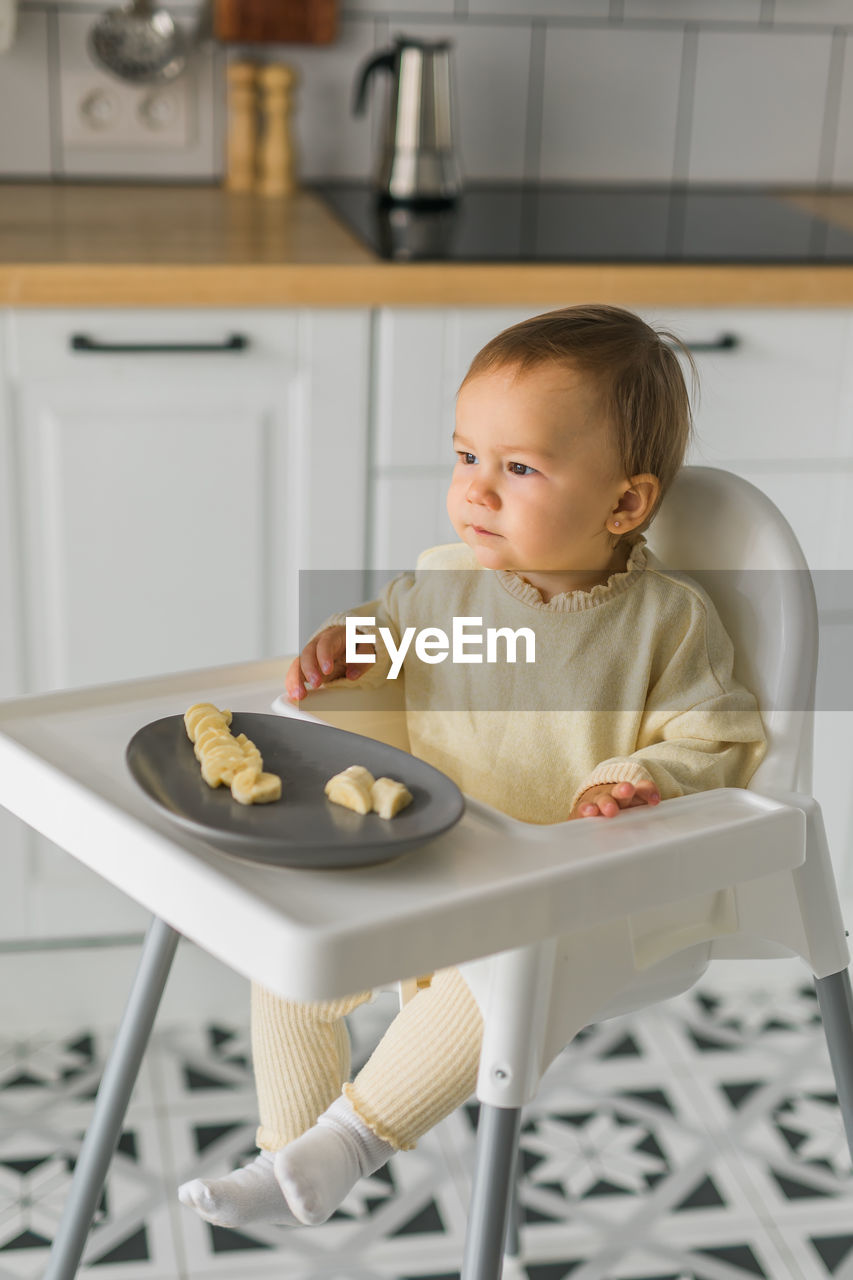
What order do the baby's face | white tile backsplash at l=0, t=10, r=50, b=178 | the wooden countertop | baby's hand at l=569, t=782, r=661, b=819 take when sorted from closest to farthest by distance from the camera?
1. baby's hand at l=569, t=782, r=661, b=819
2. the baby's face
3. the wooden countertop
4. white tile backsplash at l=0, t=10, r=50, b=178

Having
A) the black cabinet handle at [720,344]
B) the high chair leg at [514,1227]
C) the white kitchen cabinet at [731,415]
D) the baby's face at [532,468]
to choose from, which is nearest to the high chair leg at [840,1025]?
the baby's face at [532,468]

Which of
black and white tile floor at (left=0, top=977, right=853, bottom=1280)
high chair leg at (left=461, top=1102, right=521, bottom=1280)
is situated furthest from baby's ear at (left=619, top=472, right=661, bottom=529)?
black and white tile floor at (left=0, top=977, right=853, bottom=1280)

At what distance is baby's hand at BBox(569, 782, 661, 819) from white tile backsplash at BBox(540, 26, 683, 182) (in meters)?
1.57

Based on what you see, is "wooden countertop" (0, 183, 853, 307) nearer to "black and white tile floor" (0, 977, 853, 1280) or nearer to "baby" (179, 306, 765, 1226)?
"baby" (179, 306, 765, 1226)

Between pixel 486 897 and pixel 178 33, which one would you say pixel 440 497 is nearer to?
pixel 178 33

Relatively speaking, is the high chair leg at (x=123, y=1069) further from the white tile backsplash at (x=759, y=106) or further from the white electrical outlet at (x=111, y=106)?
the white tile backsplash at (x=759, y=106)

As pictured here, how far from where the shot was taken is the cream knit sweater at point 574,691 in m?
0.97

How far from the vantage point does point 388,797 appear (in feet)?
2.49

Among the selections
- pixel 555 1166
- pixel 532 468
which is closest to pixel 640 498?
pixel 532 468

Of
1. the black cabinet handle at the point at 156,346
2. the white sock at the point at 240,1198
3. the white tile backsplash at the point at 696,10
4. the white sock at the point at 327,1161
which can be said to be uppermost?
the white tile backsplash at the point at 696,10

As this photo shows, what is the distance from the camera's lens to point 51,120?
80.8 inches

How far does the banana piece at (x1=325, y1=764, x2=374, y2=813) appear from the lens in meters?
0.76

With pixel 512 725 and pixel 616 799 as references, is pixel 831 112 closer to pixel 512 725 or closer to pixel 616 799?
pixel 512 725

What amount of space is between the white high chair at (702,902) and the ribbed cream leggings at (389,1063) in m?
0.10
